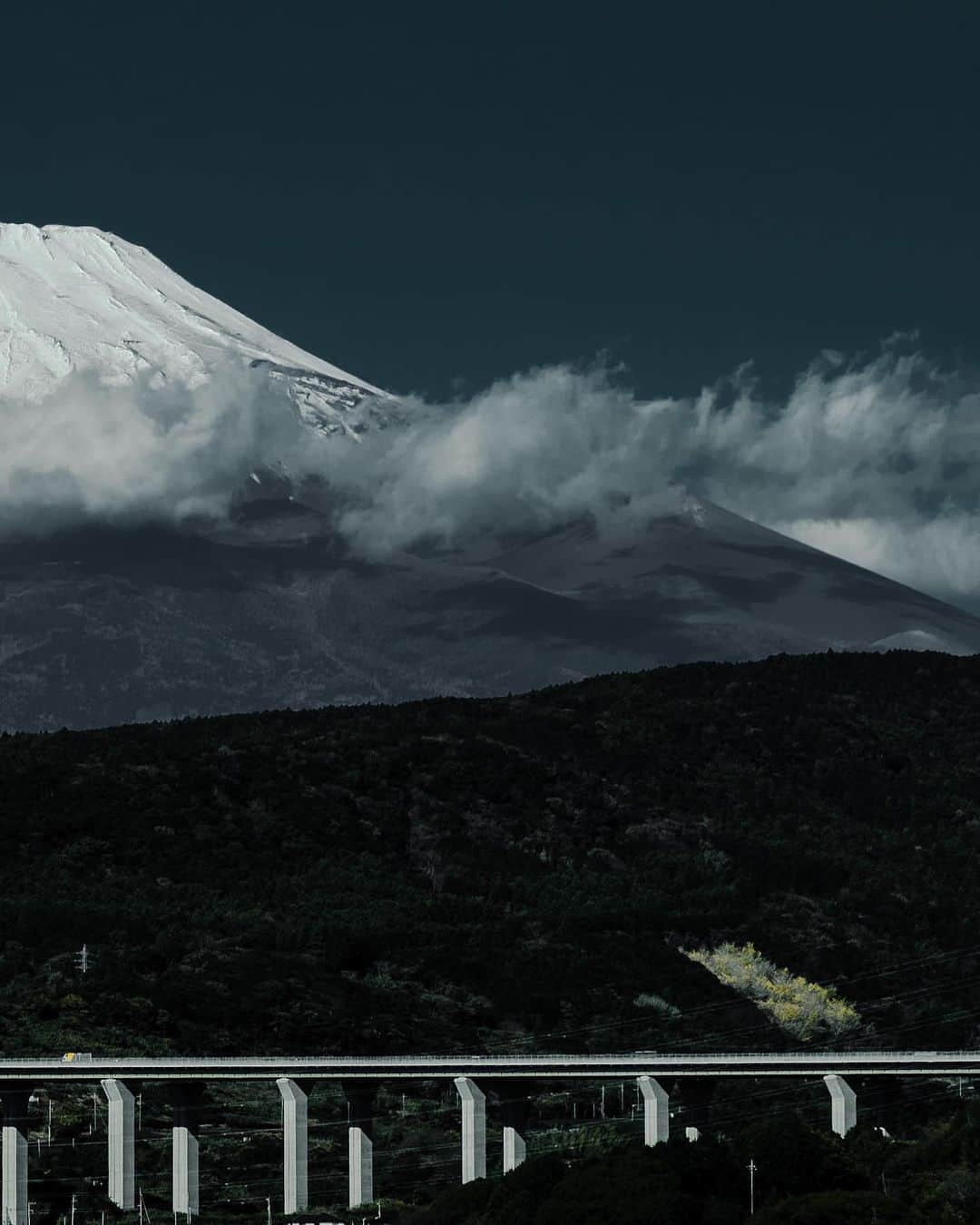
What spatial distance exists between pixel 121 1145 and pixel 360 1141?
11971mm

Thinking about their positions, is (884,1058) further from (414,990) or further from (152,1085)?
(414,990)

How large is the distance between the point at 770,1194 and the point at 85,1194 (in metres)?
41.3

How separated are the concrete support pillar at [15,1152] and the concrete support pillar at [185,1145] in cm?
747

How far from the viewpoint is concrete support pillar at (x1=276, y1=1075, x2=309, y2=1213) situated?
5162 inches

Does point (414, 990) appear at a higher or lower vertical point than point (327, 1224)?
higher

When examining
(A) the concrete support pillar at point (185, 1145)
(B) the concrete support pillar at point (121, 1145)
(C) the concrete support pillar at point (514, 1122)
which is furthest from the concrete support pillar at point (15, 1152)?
(C) the concrete support pillar at point (514, 1122)

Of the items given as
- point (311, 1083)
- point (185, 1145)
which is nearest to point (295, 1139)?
point (311, 1083)

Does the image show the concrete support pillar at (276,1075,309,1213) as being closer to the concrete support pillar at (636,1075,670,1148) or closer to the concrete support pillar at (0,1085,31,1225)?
the concrete support pillar at (0,1085,31,1225)

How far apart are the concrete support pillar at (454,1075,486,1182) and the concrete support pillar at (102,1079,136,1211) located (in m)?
16.3

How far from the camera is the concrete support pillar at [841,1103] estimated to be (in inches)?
5005

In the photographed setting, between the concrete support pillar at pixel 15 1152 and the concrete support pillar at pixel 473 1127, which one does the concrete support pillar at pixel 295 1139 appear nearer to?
the concrete support pillar at pixel 473 1127

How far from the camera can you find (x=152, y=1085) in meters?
140

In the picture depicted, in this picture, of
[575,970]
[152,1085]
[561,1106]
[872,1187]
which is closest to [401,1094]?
[561,1106]

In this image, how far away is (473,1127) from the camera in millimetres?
132750
